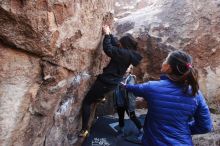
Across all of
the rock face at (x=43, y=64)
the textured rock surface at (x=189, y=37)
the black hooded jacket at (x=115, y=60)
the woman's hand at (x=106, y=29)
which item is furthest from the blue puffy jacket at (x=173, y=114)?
the textured rock surface at (x=189, y=37)

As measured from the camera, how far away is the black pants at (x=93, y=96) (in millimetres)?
4613

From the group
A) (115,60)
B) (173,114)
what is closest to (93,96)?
(115,60)

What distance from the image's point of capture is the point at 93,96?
15.4 ft

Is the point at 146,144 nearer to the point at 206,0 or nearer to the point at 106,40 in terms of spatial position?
the point at 106,40

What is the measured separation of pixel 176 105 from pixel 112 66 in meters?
1.75

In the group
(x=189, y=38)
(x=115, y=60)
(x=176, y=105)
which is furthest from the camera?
(x=189, y=38)

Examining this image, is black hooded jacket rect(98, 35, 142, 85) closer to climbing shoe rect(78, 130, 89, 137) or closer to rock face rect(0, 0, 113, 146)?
rock face rect(0, 0, 113, 146)

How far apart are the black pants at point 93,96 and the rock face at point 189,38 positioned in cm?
259

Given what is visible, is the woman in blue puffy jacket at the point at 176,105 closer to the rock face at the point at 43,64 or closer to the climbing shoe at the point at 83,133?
the rock face at the point at 43,64

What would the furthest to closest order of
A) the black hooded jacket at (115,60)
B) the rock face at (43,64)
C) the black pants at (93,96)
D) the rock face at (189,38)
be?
the rock face at (189,38)
the black pants at (93,96)
the black hooded jacket at (115,60)
the rock face at (43,64)

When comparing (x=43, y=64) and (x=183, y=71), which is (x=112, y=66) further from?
(x=183, y=71)

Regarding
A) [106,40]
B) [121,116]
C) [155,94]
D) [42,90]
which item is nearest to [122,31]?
[121,116]

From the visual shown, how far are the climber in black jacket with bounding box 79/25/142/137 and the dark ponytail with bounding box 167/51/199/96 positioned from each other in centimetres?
147

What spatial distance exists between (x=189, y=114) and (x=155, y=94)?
1.17ft
